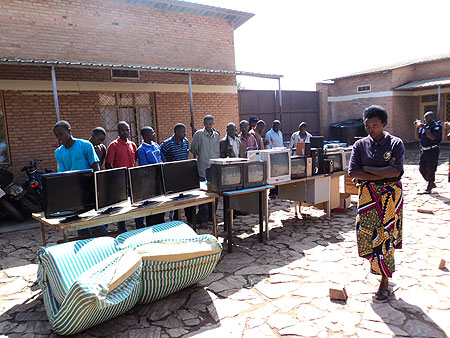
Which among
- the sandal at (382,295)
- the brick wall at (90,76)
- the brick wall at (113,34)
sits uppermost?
the brick wall at (113,34)

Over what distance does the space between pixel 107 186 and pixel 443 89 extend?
19.2m

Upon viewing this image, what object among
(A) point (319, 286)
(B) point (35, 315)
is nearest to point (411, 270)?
(A) point (319, 286)

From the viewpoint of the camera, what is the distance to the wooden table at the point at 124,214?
376cm

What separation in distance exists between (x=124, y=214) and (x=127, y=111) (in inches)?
254

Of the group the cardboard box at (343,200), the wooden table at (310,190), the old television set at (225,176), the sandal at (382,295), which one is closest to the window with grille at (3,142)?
the old television set at (225,176)

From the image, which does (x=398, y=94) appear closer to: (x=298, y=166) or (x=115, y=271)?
(x=298, y=166)

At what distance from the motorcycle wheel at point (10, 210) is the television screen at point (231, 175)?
492cm

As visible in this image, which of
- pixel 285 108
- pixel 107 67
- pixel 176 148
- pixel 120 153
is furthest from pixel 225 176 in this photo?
pixel 285 108

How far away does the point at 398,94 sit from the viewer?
1842 centimetres

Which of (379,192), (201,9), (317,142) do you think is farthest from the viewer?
(201,9)

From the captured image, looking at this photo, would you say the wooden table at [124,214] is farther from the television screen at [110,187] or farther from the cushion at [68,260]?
the cushion at [68,260]

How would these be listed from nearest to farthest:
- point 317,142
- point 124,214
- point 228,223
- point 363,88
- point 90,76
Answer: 1. point 124,214
2. point 228,223
3. point 317,142
4. point 90,76
5. point 363,88

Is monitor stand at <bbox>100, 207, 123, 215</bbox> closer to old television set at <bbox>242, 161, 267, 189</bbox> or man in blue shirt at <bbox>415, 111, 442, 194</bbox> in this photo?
old television set at <bbox>242, 161, 267, 189</bbox>

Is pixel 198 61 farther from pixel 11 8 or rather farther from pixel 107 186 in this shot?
pixel 107 186
